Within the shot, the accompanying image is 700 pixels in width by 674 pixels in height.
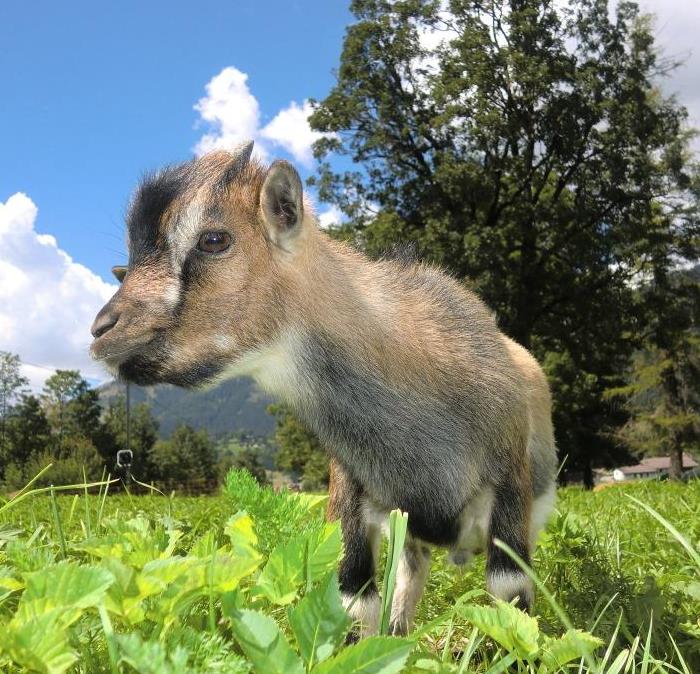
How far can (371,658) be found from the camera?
1.28m

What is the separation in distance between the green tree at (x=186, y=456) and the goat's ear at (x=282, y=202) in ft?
303

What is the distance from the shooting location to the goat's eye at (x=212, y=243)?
9.29 feet

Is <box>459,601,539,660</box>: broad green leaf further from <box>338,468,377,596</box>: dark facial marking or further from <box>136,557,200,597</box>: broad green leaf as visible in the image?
<box>338,468,377,596</box>: dark facial marking

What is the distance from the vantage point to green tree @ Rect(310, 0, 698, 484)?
26953mm

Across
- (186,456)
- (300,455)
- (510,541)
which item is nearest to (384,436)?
(510,541)

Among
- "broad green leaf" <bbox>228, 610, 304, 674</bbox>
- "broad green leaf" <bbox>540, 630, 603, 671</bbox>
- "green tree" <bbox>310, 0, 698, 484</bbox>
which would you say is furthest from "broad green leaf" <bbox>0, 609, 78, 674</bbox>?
"green tree" <bbox>310, 0, 698, 484</bbox>

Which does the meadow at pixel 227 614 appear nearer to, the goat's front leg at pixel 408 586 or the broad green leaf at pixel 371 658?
the broad green leaf at pixel 371 658

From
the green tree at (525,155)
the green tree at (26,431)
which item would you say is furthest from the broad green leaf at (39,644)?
the green tree at (26,431)

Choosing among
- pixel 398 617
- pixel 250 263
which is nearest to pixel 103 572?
pixel 250 263

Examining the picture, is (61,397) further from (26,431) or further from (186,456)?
(186,456)

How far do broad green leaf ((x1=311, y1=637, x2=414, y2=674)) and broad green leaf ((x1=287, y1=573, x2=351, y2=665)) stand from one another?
0.08 metres

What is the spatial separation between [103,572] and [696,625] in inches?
119

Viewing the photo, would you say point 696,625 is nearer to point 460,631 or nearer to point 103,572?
point 460,631

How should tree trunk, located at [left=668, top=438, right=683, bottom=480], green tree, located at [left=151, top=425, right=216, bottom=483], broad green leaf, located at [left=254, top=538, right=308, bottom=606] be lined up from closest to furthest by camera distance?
broad green leaf, located at [left=254, top=538, right=308, bottom=606], tree trunk, located at [left=668, top=438, right=683, bottom=480], green tree, located at [left=151, top=425, right=216, bottom=483]
